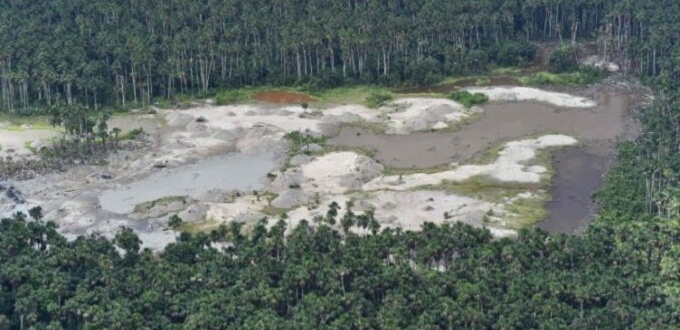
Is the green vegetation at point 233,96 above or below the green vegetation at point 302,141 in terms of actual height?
above

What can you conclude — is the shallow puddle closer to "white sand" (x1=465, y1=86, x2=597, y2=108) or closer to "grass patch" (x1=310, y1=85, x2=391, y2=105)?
"grass patch" (x1=310, y1=85, x2=391, y2=105)

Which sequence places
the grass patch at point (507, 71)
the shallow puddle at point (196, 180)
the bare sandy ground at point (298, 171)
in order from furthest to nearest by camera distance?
1. the grass patch at point (507, 71)
2. the shallow puddle at point (196, 180)
3. the bare sandy ground at point (298, 171)

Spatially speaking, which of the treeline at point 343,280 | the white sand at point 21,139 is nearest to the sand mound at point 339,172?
the treeline at point 343,280

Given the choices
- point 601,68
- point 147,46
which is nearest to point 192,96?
point 147,46

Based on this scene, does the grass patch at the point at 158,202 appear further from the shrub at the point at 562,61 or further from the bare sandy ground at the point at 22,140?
the shrub at the point at 562,61

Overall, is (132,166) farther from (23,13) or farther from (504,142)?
(23,13)
